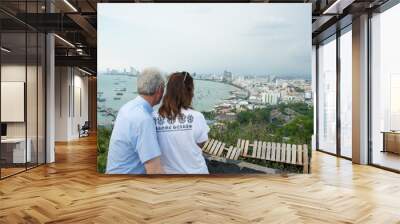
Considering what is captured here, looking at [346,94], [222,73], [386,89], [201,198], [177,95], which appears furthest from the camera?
[346,94]

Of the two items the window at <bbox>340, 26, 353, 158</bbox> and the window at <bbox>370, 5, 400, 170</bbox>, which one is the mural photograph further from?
the window at <bbox>340, 26, 353, 158</bbox>

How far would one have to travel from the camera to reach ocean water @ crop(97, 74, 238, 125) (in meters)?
6.80

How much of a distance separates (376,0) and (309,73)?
200 cm

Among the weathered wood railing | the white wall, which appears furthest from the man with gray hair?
the white wall

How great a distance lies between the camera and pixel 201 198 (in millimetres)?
5113

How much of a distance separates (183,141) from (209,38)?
182cm

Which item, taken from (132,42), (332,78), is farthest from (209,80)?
(332,78)

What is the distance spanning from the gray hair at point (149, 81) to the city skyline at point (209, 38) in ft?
0.36

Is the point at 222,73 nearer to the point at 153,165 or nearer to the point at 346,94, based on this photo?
the point at 153,165

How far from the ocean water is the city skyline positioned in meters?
0.21

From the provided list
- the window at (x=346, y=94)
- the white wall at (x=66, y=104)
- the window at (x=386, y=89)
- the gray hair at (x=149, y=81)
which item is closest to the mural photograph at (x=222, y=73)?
the gray hair at (x=149, y=81)

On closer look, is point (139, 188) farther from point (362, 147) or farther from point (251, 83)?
point (362, 147)

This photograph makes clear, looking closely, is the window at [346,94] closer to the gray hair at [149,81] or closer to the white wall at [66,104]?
the gray hair at [149,81]

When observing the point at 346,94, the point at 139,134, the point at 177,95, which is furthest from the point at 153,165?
the point at 346,94
